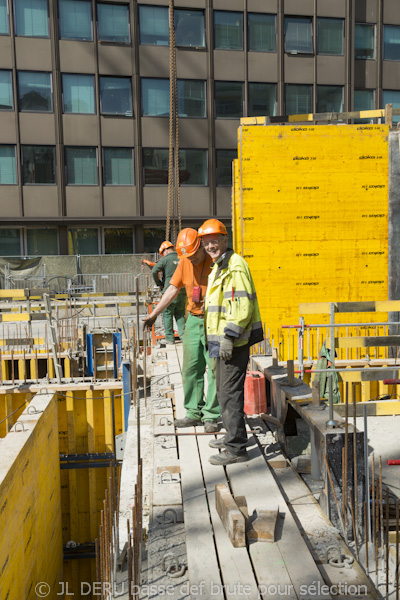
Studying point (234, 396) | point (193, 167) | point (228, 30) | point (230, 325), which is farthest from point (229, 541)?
point (228, 30)

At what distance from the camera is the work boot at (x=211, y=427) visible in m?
5.82

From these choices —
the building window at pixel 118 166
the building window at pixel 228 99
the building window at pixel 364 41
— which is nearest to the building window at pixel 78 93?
the building window at pixel 118 166

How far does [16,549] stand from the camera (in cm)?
579

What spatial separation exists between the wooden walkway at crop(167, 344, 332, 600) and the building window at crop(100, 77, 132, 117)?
87.9 ft

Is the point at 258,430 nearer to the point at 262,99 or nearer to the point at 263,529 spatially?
the point at 263,529

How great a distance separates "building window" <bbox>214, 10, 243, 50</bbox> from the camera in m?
29.6

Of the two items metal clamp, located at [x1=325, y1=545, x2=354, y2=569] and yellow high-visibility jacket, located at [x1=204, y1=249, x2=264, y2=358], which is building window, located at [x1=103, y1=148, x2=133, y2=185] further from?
metal clamp, located at [x1=325, y1=545, x2=354, y2=569]

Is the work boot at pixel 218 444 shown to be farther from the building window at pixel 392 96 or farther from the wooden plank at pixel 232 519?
the building window at pixel 392 96

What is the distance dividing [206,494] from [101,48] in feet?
93.1

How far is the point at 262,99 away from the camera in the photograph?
3064 centimetres

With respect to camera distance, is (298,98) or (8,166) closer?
(8,166)

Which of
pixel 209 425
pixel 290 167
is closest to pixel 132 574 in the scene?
pixel 209 425

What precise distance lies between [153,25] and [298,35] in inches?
317

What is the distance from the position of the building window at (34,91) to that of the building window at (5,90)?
44 centimetres
